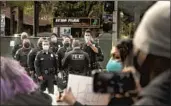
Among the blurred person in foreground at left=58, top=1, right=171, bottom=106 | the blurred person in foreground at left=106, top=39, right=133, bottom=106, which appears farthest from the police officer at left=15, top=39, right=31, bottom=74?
the blurred person in foreground at left=58, top=1, right=171, bottom=106

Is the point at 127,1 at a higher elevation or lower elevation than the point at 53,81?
higher

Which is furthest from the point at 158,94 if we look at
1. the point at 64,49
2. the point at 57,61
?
the point at 64,49

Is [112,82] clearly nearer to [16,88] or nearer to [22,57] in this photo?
[16,88]

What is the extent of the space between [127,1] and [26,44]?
657 centimetres

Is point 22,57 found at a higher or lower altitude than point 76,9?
lower

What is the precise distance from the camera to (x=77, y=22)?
22.5m

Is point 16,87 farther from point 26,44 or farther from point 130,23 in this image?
point 130,23

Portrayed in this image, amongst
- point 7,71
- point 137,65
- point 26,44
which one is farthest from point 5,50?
point 137,65

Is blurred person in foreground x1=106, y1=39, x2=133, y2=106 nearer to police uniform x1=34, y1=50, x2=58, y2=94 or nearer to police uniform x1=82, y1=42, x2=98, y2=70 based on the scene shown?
police uniform x1=34, y1=50, x2=58, y2=94

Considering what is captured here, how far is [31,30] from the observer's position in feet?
83.4

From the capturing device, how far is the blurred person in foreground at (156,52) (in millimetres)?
1692

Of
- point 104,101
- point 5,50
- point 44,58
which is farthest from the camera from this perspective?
point 5,50

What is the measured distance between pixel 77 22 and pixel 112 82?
20464 millimetres

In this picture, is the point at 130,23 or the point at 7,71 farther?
the point at 130,23
